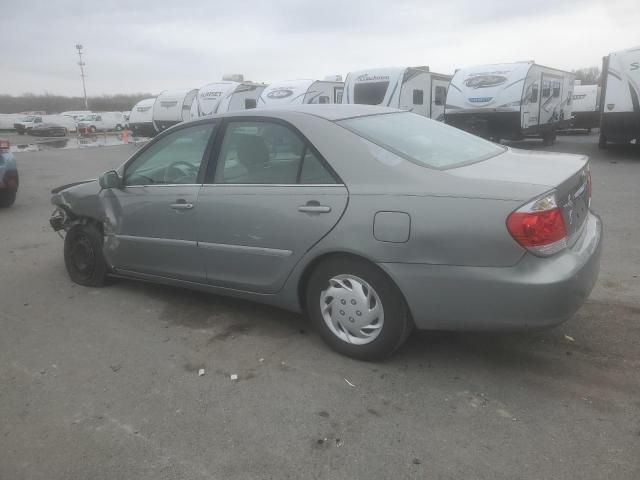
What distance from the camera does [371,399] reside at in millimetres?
2842

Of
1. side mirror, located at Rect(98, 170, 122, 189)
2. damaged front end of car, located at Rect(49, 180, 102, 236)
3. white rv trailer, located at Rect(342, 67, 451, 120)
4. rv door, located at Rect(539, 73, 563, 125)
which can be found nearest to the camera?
side mirror, located at Rect(98, 170, 122, 189)

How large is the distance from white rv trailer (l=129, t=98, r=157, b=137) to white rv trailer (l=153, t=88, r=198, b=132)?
45.9 inches

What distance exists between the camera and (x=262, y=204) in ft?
11.1

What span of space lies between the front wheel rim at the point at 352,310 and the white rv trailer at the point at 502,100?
14039mm

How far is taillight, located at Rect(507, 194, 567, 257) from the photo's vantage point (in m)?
2.59

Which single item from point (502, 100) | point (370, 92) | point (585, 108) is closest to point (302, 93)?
point (370, 92)

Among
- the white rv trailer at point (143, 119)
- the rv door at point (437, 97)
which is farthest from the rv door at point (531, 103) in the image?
the white rv trailer at point (143, 119)

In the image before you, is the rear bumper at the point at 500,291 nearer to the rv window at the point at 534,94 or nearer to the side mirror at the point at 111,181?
the side mirror at the point at 111,181

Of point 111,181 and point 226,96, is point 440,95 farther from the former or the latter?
point 111,181

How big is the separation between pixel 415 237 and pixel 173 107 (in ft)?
76.9

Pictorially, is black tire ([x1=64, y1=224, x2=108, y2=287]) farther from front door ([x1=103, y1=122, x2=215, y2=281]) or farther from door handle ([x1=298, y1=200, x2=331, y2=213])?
door handle ([x1=298, y1=200, x2=331, y2=213])

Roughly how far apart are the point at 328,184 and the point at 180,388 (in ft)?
4.79

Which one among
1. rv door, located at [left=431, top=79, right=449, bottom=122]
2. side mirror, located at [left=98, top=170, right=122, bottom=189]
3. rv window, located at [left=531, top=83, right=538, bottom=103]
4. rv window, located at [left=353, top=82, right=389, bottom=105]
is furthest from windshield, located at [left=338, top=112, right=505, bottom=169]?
rv door, located at [left=431, top=79, right=449, bottom=122]

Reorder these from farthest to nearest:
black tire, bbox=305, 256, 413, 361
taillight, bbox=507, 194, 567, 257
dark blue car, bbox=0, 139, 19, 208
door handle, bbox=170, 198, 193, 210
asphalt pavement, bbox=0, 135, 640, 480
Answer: dark blue car, bbox=0, 139, 19, 208 < door handle, bbox=170, 198, 193, 210 < black tire, bbox=305, 256, 413, 361 < taillight, bbox=507, 194, 567, 257 < asphalt pavement, bbox=0, 135, 640, 480
